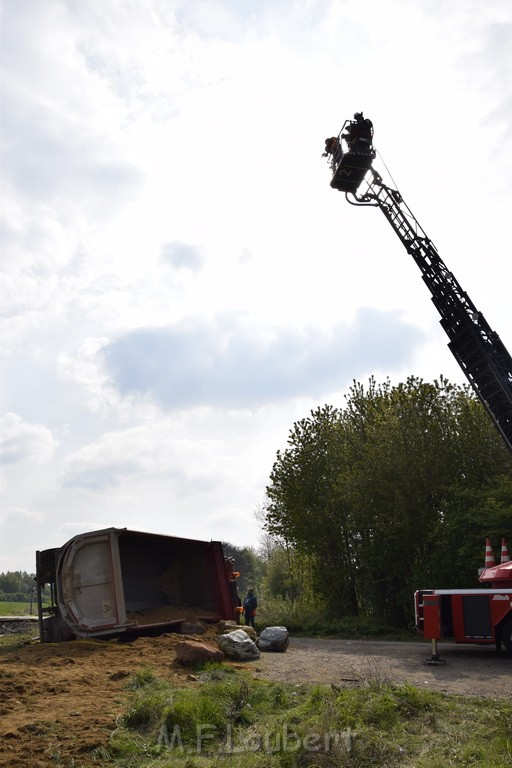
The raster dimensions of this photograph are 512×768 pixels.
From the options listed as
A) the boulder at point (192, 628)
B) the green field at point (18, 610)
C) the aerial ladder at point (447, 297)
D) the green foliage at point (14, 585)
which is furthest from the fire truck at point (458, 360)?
Result: the green foliage at point (14, 585)

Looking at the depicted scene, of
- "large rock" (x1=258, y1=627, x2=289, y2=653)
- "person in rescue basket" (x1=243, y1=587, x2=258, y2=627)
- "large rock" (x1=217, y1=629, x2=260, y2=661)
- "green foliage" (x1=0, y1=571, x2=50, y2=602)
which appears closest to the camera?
"large rock" (x1=217, y1=629, x2=260, y2=661)

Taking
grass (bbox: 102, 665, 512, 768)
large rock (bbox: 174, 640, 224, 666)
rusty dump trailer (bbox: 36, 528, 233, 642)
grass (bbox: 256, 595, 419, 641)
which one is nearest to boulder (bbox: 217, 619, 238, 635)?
rusty dump trailer (bbox: 36, 528, 233, 642)

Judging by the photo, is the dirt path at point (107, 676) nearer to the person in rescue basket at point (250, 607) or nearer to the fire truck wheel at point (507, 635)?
the fire truck wheel at point (507, 635)

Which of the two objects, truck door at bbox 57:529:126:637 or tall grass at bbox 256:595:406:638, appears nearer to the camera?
truck door at bbox 57:529:126:637

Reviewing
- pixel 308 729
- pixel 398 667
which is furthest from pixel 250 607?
pixel 308 729

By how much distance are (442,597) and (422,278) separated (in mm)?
6644

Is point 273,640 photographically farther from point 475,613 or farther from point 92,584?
point 475,613

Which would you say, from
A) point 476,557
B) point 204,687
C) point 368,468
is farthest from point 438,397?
point 204,687

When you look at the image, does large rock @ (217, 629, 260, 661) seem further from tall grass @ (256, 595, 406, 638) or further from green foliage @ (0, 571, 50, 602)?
green foliage @ (0, 571, 50, 602)

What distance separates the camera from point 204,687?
27.1ft

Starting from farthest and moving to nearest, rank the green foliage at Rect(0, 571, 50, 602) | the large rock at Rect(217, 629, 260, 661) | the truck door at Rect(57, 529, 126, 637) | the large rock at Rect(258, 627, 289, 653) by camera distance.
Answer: the green foliage at Rect(0, 571, 50, 602) < the large rock at Rect(258, 627, 289, 653) < the truck door at Rect(57, 529, 126, 637) < the large rock at Rect(217, 629, 260, 661)

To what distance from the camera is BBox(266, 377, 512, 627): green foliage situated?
1919 centimetres

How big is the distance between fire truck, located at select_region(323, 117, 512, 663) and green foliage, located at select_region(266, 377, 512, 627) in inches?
203

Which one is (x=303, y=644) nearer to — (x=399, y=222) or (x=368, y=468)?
(x=368, y=468)
